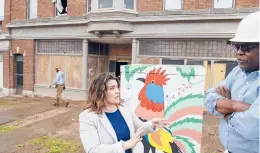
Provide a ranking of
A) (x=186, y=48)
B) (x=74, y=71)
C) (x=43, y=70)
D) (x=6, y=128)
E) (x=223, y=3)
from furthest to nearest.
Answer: (x=43, y=70)
(x=74, y=71)
(x=186, y=48)
(x=223, y=3)
(x=6, y=128)

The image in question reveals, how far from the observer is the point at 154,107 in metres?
3.54

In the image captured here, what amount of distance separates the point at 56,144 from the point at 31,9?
10398mm

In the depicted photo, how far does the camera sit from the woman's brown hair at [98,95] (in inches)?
99.7

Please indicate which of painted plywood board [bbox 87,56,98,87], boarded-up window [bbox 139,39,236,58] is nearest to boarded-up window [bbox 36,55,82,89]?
painted plywood board [bbox 87,56,98,87]

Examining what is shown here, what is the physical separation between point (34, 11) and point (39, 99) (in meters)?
5.26

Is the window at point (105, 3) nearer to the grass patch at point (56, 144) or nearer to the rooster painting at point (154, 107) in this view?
the grass patch at point (56, 144)

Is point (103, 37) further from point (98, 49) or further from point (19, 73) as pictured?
point (19, 73)

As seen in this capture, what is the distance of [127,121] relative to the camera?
2602mm

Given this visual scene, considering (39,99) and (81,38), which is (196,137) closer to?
(81,38)

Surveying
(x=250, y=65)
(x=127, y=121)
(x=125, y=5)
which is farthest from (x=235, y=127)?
(x=125, y=5)

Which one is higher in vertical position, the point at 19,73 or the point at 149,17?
the point at 149,17


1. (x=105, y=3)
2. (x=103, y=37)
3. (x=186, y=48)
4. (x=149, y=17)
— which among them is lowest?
(x=186, y=48)

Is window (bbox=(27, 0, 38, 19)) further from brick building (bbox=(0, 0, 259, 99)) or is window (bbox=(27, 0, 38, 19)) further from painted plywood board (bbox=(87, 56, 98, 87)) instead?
painted plywood board (bbox=(87, 56, 98, 87))

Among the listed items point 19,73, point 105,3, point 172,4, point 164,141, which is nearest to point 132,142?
point 164,141
